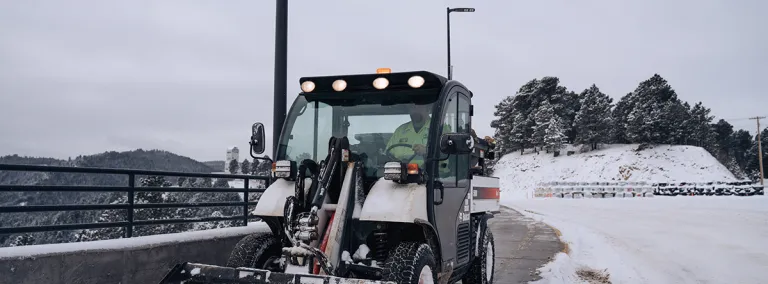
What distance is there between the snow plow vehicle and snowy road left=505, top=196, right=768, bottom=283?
3330mm

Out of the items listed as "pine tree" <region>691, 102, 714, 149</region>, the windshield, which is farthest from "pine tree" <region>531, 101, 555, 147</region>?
the windshield

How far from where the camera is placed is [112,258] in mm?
5422

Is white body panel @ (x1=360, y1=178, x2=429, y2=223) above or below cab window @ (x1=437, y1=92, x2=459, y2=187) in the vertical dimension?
below

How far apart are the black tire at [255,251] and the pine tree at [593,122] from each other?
66043 mm

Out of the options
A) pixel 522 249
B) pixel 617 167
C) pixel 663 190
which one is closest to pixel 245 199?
pixel 522 249

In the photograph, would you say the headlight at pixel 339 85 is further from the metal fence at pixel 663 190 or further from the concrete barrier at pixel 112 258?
the metal fence at pixel 663 190

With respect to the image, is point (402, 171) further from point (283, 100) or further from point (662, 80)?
point (662, 80)

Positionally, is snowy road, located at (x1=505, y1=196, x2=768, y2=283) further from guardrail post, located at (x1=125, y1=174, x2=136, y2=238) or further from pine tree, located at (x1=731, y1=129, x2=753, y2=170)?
pine tree, located at (x1=731, y1=129, x2=753, y2=170)

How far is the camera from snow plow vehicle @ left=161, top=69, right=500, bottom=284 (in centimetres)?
448

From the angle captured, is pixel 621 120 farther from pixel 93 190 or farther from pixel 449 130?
pixel 93 190

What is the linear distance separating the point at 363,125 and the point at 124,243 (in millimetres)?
2600

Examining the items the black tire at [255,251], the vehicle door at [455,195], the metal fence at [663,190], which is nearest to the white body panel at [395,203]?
the vehicle door at [455,195]

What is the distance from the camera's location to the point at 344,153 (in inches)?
197

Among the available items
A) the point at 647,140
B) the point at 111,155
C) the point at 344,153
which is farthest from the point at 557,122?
the point at 344,153
